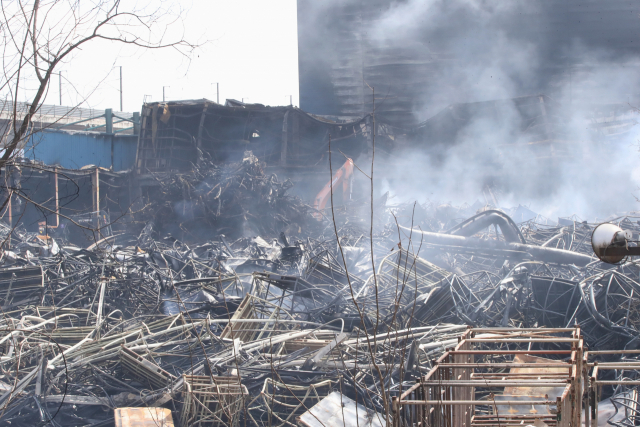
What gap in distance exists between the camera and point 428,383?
2.19 metres

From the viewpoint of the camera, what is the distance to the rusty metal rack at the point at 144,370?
5.06m

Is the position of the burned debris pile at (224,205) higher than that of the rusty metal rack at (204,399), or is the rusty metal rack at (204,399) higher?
the burned debris pile at (224,205)

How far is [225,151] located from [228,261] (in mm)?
9005

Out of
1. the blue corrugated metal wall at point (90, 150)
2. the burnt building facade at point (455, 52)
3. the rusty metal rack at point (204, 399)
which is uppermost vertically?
the burnt building facade at point (455, 52)

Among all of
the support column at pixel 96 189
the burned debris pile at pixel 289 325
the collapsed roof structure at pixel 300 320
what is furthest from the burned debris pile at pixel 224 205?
the burned debris pile at pixel 289 325

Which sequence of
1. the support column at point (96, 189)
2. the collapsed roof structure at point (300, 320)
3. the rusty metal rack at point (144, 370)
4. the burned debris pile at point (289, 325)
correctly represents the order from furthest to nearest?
the support column at point (96, 189)
the rusty metal rack at point (144, 370)
the burned debris pile at point (289, 325)
the collapsed roof structure at point (300, 320)

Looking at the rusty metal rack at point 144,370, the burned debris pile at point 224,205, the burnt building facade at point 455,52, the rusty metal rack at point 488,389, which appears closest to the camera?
the rusty metal rack at point 488,389

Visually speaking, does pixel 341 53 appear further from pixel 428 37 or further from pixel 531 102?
pixel 531 102

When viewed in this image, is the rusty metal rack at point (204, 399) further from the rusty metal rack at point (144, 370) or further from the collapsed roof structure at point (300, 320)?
the rusty metal rack at point (144, 370)

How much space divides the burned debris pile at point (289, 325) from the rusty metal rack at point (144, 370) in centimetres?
2

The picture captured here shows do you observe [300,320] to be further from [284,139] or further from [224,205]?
[284,139]

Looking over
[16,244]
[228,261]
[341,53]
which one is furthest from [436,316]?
[341,53]

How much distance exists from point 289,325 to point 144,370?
231cm

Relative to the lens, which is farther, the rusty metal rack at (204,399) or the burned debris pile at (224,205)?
the burned debris pile at (224,205)
